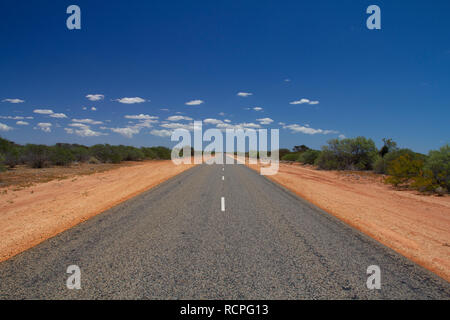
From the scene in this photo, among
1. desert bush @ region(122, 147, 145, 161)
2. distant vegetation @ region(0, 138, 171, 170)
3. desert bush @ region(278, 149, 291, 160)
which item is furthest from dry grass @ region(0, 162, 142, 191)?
desert bush @ region(278, 149, 291, 160)

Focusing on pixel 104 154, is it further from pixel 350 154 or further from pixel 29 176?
pixel 350 154

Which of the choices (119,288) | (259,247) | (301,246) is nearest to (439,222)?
(301,246)

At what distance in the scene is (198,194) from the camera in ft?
34.6

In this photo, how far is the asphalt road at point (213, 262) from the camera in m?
3.21

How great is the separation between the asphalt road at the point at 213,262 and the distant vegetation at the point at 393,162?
35.4 feet

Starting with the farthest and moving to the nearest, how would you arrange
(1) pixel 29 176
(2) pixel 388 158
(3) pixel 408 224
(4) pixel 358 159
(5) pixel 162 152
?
(5) pixel 162 152 < (4) pixel 358 159 < (2) pixel 388 158 < (1) pixel 29 176 < (3) pixel 408 224

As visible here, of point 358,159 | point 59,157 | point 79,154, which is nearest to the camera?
point 358,159

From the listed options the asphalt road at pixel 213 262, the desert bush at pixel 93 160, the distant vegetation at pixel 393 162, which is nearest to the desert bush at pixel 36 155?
the desert bush at pixel 93 160

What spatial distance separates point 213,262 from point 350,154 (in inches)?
1142

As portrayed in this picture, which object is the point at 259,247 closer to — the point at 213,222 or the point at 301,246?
the point at 301,246

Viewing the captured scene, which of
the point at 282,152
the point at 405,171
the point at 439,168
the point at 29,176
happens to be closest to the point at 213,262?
the point at 439,168

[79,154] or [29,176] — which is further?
[79,154]

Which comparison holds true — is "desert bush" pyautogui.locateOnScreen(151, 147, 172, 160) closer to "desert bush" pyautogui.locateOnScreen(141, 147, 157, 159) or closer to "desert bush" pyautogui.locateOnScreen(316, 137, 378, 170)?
"desert bush" pyautogui.locateOnScreen(141, 147, 157, 159)

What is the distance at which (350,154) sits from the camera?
94.3ft
